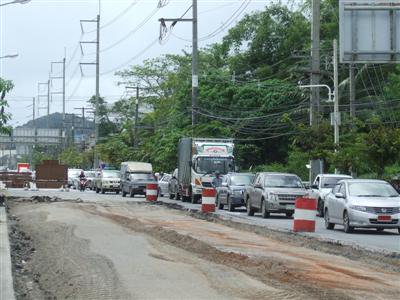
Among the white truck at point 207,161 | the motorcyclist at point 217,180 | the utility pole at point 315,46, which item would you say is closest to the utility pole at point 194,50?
the white truck at point 207,161

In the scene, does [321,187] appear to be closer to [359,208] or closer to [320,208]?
[320,208]

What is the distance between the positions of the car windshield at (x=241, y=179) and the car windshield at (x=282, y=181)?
3.88 meters

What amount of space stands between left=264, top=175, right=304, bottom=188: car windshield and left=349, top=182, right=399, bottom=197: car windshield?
6184mm

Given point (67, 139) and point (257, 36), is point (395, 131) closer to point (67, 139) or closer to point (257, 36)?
point (257, 36)

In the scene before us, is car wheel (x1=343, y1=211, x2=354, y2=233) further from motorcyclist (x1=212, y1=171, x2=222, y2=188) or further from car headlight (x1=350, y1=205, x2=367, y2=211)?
motorcyclist (x1=212, y1=171, x2=222, y2=188)

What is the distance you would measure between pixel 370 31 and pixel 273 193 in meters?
8.83

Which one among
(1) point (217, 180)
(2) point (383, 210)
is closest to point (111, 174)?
(1) point (217, 180)

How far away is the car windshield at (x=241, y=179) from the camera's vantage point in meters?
33.5

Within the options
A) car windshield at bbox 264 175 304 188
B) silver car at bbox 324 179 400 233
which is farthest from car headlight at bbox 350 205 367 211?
car windshield at bbox 264 175 304 188

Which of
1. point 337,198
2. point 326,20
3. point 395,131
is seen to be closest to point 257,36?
point 326,20

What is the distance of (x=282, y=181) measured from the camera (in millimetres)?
29453

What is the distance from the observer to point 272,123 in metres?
60.2

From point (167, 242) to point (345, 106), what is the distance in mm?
43178

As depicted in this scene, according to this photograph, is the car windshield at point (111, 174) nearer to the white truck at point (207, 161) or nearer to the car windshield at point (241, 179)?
the white truck at point (207, 161)
